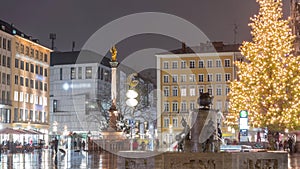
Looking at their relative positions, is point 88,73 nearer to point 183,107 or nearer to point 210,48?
point 183,107

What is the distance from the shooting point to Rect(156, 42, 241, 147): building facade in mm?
88625

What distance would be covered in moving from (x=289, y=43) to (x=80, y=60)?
7083cm

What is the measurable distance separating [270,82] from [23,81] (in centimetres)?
4737

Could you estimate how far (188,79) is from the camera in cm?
9056

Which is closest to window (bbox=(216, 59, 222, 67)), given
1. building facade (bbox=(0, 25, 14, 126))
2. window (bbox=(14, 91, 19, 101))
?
window (bbox=(14, 91, 19, 101))

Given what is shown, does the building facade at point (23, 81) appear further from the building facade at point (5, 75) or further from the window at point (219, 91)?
the window at point (219, 91)

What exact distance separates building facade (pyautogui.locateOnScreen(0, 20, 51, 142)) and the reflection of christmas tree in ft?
133

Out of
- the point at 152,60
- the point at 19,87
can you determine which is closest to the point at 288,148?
the point at 19,87

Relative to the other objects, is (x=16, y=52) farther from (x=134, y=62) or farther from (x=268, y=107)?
(x=268, y=107)

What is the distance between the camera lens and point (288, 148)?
4991cm

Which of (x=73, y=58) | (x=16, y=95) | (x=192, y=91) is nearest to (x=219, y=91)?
(x=192, y=91)

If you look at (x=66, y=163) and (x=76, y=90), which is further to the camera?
(x=76, y=90)

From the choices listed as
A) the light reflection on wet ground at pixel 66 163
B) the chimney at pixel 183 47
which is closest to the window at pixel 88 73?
the chimney at pixel 183 47

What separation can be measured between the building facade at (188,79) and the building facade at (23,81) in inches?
719
